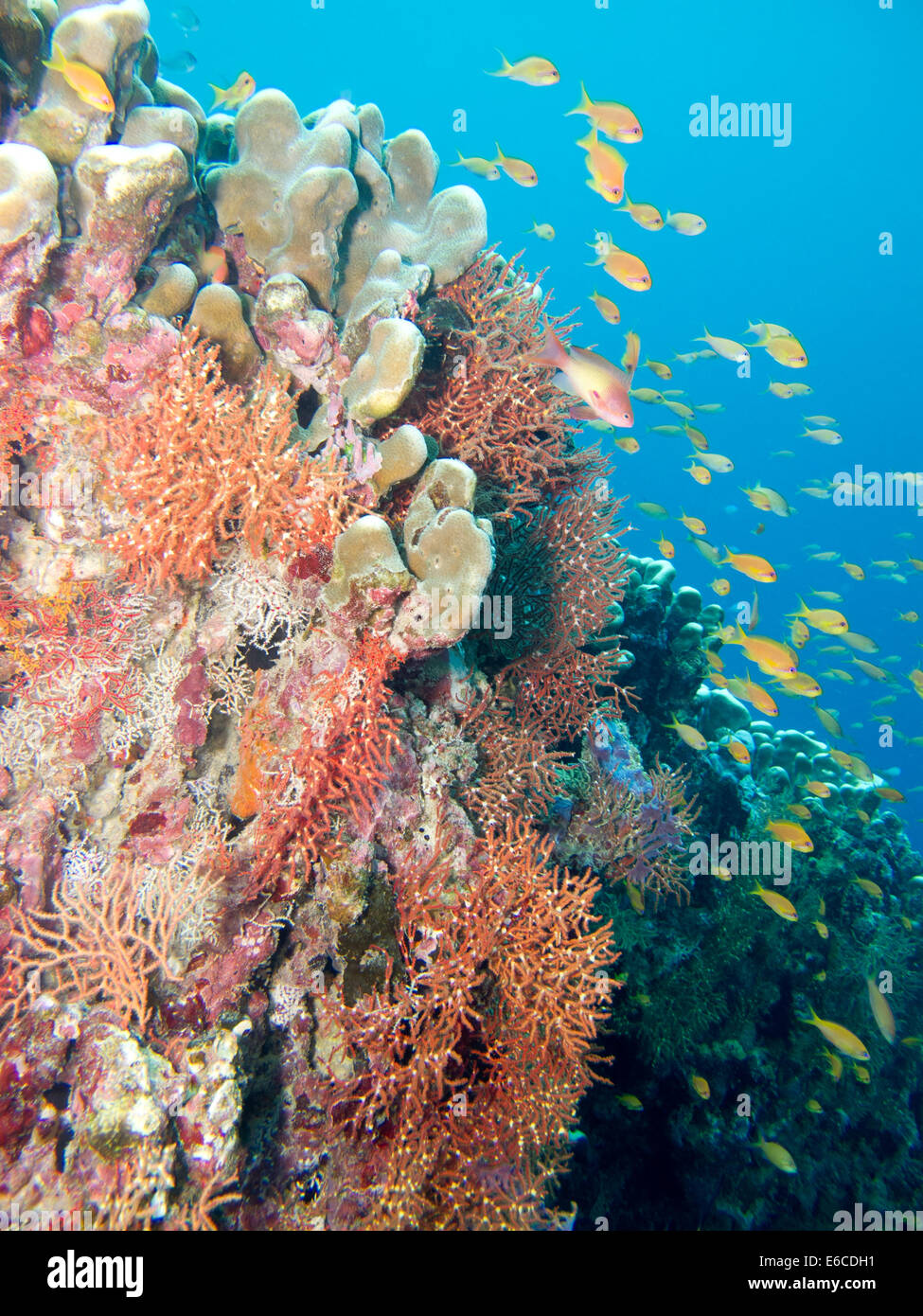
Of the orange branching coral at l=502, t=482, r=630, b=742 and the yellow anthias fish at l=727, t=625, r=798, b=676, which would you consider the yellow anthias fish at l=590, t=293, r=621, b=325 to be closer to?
the orange branching coral at l=502, t=482, r=630, b=742

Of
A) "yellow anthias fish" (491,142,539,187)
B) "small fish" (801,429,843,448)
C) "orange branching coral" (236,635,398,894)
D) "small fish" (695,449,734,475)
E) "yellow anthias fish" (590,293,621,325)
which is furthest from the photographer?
"small fish" (801,429,843,448)

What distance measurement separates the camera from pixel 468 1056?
3039mm

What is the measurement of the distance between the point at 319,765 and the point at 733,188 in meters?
119

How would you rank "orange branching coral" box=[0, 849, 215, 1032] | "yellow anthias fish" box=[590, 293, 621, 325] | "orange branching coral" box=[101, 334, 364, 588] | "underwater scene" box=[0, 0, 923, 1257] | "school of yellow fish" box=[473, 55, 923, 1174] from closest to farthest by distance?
1. "orange branching coral" box=[0, 849, 215, 1032]
2. "underwater scene" box=[0, 0, 923, 1257]
3. "orange branching coral" box=[101, 334, 364, 588]
4. "school of yellow fish" box=[473, 55, 923, 1174]
5. "yellow anthias fish" box=[590, 293, 621, 325]

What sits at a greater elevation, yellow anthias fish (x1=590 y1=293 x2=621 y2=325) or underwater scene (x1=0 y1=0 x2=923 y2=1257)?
yellow anthias fish (x1=590 y1=293 x2=621 y2=325)

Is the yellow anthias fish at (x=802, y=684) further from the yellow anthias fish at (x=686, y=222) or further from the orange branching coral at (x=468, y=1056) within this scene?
the yellow anthias fish at (x=686, y=222)

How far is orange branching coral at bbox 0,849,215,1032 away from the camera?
2.42 meters

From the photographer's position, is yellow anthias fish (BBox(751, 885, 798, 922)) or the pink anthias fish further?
yellow anthias fish (BBox(751, 885, 798, 922))

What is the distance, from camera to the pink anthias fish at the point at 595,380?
11.4 ft

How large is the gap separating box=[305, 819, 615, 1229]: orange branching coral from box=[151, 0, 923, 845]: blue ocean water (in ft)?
238

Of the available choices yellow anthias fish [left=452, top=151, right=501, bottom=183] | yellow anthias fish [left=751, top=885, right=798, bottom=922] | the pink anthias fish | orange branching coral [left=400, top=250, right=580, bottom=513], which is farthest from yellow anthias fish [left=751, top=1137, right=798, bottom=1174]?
yellow anthias fish [left=452, top=151, right=501, bottom=183]

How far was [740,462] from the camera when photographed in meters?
88.6
